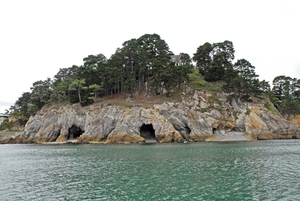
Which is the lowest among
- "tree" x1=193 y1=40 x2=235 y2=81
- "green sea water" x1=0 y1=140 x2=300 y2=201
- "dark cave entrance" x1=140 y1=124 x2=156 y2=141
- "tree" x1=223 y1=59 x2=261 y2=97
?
"green sea water" x1=0 y1=140 x2=300 y2=201

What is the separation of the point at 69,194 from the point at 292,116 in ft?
315

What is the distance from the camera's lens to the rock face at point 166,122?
67.3 meters

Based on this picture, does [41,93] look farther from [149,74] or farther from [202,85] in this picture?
[202,85]

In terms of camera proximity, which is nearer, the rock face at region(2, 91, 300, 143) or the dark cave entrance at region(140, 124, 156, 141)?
the rock face at region(2, 91, 300, 143)

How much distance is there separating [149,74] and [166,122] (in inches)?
890

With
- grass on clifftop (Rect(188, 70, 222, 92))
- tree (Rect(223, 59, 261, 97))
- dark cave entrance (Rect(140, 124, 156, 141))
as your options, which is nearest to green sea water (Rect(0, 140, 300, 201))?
dark cave entrance (Rect(140, 124, 156, 141))

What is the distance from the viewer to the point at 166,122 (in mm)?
66812

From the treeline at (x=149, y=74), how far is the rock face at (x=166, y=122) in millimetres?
5453

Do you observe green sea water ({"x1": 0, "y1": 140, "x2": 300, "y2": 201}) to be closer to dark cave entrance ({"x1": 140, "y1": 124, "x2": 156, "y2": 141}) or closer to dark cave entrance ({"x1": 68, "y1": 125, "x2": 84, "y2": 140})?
dark cave entrance ({"x1": 140, "y1": 124, "x2": 156, "y2": 141})

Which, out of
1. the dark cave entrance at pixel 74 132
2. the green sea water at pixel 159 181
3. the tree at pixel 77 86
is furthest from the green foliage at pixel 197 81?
the green sea water at pixel 159 181

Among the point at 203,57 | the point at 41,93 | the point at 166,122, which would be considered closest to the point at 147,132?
the point at 166,122

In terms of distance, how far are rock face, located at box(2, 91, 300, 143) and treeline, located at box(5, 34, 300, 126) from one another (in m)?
5.45

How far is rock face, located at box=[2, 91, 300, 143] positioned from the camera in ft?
221

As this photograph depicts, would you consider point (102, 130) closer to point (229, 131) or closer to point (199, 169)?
point (229, 131)
